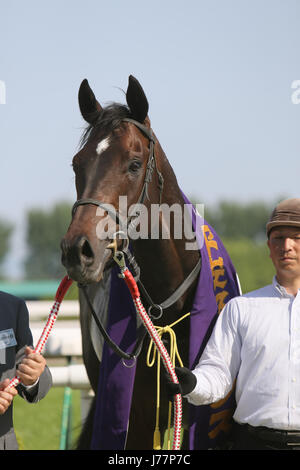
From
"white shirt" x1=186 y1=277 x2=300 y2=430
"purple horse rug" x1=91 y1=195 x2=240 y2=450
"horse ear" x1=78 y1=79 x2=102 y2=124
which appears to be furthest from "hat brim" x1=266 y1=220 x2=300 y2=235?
"horse ear" x1=78 y1=79 x2=102 y2=124

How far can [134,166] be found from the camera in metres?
3.15

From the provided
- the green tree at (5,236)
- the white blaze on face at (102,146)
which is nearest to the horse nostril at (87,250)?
the white blaze on face at (102,146)

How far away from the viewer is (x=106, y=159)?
3061 millimetres

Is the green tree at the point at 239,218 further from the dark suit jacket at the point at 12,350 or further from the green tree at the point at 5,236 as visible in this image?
the dark suit jacket at the point at 12,350

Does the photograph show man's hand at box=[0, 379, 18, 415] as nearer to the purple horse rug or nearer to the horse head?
the horse head

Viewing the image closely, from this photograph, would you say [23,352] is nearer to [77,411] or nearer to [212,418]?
[212,418]

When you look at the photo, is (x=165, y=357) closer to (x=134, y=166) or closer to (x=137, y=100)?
(x=134, y=166)

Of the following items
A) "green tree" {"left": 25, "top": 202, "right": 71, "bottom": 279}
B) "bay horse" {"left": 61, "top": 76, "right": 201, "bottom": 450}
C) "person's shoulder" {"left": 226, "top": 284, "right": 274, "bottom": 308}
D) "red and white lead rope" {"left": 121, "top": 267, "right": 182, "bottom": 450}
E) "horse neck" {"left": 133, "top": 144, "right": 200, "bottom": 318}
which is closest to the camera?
"red and white lead rope" {"left": 121, "top": 267, "right": 182, "bottom": 450}

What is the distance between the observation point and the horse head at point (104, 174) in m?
2.79

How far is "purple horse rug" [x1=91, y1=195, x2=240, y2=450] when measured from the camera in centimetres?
323

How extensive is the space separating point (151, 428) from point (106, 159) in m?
1.55

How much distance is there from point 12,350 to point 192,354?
93 cm

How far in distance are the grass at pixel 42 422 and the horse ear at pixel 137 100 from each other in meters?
2.86

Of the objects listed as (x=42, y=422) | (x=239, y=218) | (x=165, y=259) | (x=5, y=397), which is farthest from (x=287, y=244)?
(x=239, y=218)
